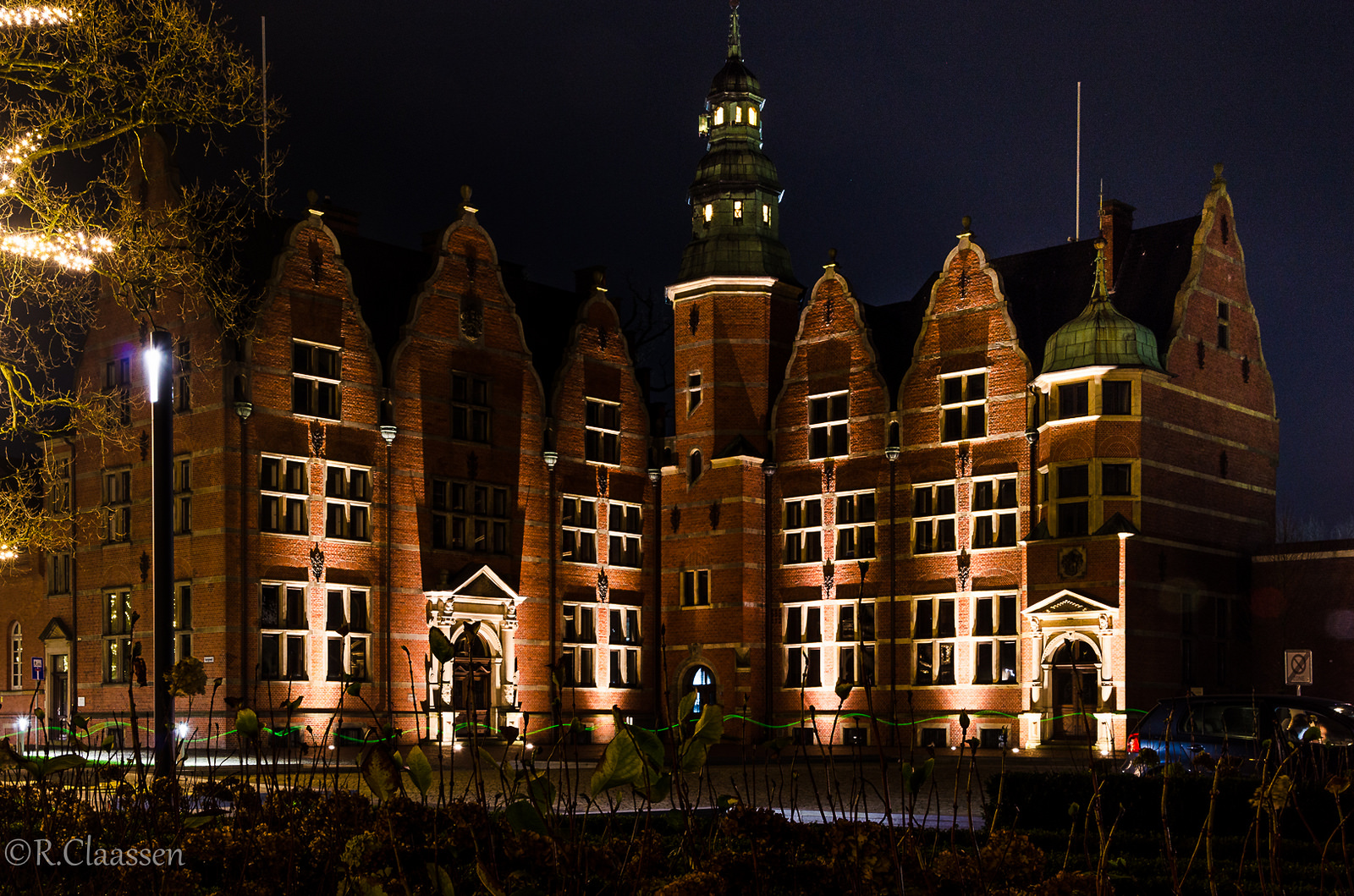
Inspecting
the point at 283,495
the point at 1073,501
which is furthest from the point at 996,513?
the point at 283,495

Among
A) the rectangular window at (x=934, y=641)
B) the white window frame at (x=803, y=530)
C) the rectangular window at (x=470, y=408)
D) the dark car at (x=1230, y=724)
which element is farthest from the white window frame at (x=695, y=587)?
the dark car at (x=1230, y=724)

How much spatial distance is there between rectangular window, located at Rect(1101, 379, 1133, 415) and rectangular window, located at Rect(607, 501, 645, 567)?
486 inches

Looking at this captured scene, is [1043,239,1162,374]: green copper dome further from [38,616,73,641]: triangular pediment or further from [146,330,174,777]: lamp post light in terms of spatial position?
[38,616,73,641]: triangular pediment

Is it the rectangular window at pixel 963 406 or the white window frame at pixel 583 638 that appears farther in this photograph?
the white window frame at pixel 583 638

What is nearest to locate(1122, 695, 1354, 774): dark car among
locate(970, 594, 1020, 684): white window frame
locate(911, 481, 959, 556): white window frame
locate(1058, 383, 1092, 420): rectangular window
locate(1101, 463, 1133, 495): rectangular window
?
locate(1101, 463, 1133, 495): rectangular window

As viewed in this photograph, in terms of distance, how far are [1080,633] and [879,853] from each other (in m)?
26.7

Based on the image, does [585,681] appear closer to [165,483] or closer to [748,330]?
[748,330]

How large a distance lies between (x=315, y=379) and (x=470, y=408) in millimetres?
4042

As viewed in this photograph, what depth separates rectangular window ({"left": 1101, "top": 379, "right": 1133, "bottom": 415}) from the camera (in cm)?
3041

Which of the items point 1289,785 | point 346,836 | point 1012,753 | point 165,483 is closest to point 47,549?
point 165,483

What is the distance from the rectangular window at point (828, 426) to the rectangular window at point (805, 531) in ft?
3.98

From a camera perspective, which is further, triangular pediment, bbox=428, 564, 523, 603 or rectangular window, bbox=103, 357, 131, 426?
→ triangular pediment, bbox=428, 564, 523, 603

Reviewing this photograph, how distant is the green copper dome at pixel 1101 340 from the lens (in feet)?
99.8

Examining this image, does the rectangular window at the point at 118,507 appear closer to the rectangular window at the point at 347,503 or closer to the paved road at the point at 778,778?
the rectangular window at the point at 347,503
